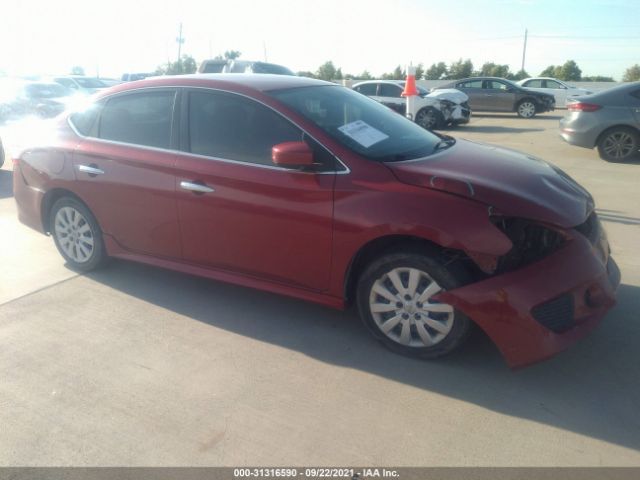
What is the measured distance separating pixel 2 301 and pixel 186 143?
1.93m

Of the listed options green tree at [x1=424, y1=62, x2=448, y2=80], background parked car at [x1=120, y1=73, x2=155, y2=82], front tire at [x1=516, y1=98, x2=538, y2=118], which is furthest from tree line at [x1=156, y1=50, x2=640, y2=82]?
front tire at [x1=516, y1=98, x2=538, y2=118]

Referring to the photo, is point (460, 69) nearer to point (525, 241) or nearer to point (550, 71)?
point (550, 71)

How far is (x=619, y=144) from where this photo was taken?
32.4ft

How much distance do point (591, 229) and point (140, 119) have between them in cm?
333

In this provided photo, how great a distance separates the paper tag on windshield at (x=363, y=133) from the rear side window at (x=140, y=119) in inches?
53.4

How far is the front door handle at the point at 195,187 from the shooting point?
3.99 m

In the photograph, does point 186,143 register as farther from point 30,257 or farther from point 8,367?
point 30,257

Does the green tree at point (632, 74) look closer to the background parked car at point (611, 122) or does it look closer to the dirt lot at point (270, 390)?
the background parked car at point (611, 122)

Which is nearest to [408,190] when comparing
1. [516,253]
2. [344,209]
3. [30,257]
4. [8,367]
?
[344,209]

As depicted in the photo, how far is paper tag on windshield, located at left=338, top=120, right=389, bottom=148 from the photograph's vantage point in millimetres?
3828

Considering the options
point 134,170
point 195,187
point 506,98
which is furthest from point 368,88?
point 195,187

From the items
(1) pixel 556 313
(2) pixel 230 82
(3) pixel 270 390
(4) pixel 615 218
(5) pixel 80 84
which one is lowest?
(3) pixel 270 390

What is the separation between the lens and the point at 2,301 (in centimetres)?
447

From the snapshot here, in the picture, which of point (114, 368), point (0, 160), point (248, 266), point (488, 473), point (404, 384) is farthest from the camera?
point (0, 160)
